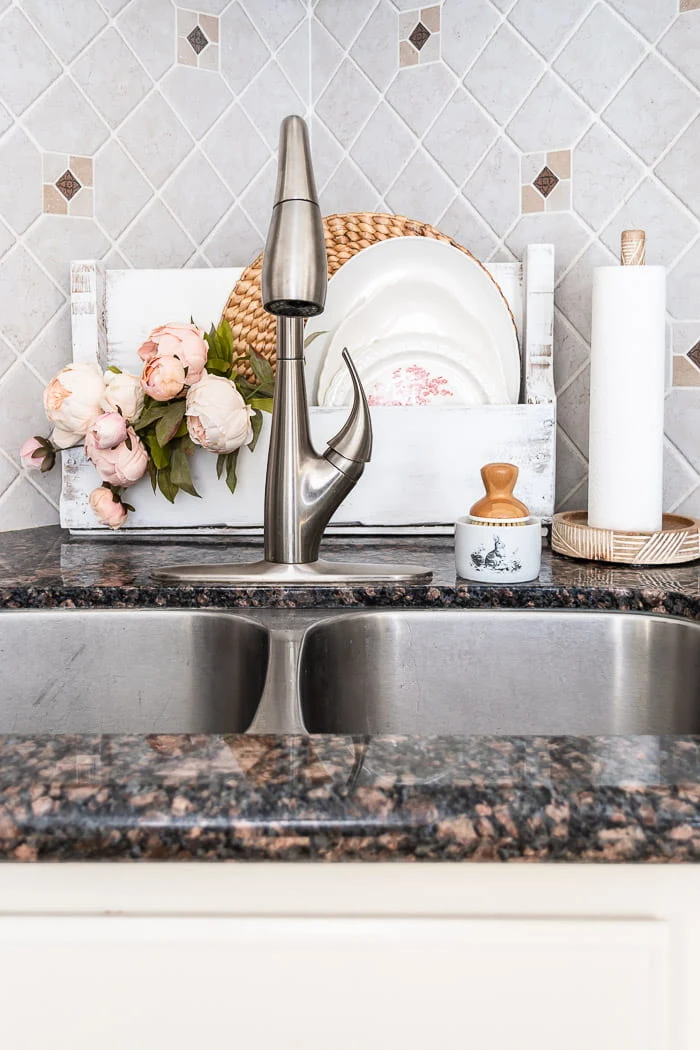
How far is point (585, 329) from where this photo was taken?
4.29ft

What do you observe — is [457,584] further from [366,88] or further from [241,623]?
[366,88]

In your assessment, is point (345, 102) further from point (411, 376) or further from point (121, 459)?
point (121, 459)

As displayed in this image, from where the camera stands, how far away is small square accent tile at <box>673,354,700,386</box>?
1242mm

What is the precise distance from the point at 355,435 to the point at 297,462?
71 millimetres

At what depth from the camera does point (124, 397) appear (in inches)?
43.1

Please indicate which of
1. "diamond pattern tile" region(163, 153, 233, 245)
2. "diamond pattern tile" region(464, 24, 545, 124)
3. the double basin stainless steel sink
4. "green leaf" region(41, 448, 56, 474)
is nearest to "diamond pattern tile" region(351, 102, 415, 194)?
"diamond pattern tile" region(464, 24, 545, 124)

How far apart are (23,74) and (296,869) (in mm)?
1200

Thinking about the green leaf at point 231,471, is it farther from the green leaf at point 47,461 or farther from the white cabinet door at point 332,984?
the white cabinet door at point 332,984

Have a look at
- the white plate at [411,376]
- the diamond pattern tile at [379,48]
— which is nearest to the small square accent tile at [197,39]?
the diamond pattern tile at [379,48]

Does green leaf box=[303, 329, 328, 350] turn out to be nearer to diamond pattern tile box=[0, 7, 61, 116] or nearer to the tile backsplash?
the tile backsplash

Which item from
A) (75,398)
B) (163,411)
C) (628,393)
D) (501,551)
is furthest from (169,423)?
(628,393)

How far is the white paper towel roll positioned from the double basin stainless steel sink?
20 cm

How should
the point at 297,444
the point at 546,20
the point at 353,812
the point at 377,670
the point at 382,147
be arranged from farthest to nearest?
the point at 382,147 → the point at 546,20 → the point at 297,444 → the point at 377,670 → the point at 353,812

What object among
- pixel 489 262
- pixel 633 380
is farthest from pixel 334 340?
pixel 633 380
